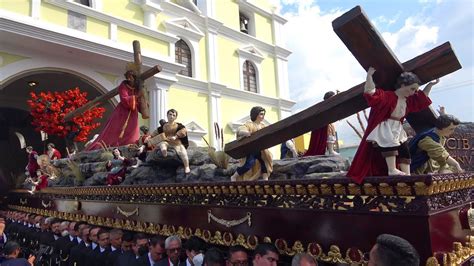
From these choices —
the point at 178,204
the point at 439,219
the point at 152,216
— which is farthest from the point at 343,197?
the point at 152,216

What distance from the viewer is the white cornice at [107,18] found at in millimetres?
9338

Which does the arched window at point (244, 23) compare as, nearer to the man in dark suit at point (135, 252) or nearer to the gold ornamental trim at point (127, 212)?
the gold ornamental trim at point (127, 212)

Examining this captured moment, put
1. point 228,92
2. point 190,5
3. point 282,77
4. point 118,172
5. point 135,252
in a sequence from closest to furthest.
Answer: point 135,252 → point 118,172 → point 190,5 → point 228,92 → point 282,77

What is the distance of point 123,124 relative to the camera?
6801 mm

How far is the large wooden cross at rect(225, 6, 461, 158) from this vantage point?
1.93 meters

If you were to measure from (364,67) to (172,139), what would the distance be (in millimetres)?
2402

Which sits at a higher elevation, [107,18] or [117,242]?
[107,18]

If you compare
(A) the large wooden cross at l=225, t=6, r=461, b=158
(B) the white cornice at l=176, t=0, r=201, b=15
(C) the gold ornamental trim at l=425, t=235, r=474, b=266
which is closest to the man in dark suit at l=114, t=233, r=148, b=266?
(A) the large wooden cross at l=225, t=6, r=461, b=158

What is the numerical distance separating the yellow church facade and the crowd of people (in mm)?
1956

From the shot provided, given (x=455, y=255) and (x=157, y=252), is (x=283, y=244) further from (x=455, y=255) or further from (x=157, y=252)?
(x=157, y=252)

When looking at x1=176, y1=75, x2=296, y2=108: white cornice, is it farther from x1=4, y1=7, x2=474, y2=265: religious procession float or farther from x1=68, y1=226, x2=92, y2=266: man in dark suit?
x1=4, y1=7, x2=474, y2=265: religious procession float

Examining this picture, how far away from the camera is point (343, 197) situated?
76.0 inches

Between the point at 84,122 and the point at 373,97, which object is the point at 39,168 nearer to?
the point at 84,122

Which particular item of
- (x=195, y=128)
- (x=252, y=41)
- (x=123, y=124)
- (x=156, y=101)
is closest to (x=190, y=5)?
(x=252, y=41)
